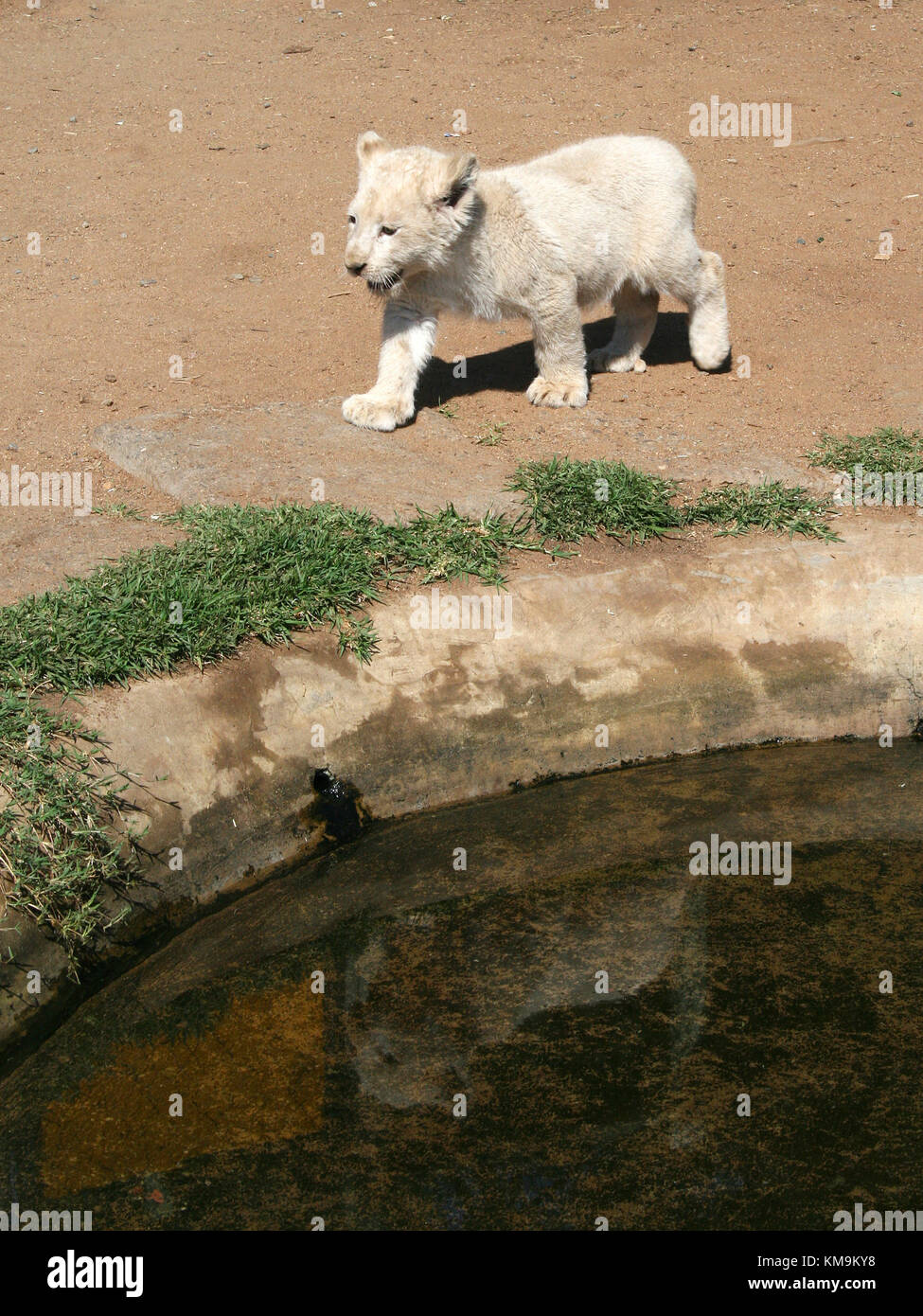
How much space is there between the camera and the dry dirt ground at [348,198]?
7.26 m

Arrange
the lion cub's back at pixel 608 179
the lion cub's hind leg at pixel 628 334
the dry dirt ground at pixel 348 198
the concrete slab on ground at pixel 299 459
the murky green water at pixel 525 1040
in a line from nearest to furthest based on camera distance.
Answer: the murky green water at pixel 525 1040 → the concrete slab on ground at pixel 299 459 → the lion cub's back at pixel 608 179 → the dry dirt ground at pixel 348 198 → the lion cub's hind leg at pixel 628 334

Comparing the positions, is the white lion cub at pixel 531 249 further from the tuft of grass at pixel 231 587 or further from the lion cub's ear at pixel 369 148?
the tuft of grass at pixel 231 587

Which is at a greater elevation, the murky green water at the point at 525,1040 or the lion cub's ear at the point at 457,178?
the lion cub's ear at the point at 457,178

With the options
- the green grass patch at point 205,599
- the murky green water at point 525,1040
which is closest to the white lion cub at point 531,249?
the green grass patch at point 205,599

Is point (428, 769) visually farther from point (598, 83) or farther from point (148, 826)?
point (598, 83)

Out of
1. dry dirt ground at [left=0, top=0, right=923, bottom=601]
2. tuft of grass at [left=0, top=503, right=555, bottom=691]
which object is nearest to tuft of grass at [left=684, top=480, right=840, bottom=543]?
dry dirt ground at [left=0, top=0, right=923, bottom=601]

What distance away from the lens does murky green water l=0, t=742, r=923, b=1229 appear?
3811 millimetres

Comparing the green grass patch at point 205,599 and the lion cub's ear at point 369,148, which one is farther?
the lion cub's ear at point 369,148

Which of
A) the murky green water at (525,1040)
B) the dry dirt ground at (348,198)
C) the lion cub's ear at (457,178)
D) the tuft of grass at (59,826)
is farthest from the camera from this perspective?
the dry dirt ground at (348,198)

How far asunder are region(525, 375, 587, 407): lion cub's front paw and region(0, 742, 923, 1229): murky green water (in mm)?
2458

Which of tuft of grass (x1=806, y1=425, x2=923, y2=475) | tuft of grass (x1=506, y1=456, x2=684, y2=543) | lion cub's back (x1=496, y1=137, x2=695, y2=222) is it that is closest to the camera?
tuft of grass (x1=506, y1=456, x2=684, y2=543)

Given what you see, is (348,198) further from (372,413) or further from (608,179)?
(372,413)

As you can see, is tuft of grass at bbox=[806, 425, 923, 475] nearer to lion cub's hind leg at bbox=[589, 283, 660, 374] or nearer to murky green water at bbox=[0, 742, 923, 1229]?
lion cub's hind leg at bbox=[589, 283, 660, 374]

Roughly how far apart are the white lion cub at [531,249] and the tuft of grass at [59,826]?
278 cm
